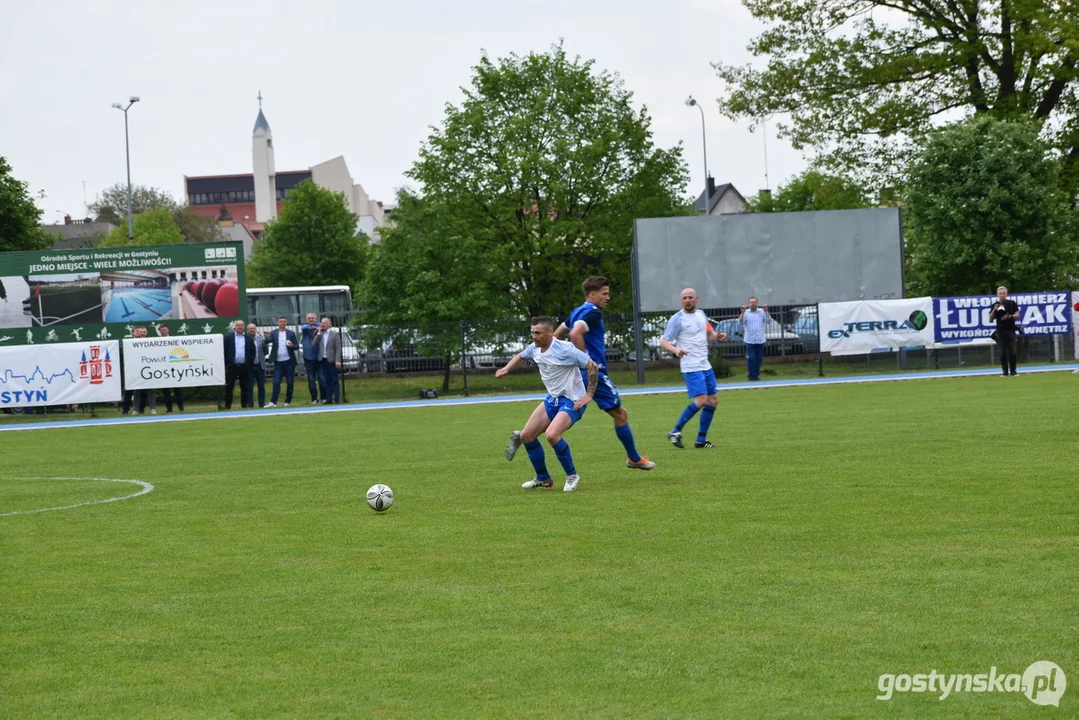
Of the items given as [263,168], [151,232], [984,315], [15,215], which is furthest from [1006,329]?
[263,168]

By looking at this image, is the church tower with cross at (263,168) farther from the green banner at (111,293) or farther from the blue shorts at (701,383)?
the blue shorts at (701,383)

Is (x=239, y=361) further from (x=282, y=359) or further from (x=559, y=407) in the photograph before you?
(x=559, y=407)

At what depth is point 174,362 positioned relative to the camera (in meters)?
31.7

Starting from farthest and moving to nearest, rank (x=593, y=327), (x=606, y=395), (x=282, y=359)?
(x=282, y=359) → (x=593, y=327) → (x=606, y=395)

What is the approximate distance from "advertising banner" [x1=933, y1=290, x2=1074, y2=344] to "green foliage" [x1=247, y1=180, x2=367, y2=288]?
4502 cm

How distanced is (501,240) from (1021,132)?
1776 centimetres

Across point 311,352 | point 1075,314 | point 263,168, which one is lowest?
point 311,352

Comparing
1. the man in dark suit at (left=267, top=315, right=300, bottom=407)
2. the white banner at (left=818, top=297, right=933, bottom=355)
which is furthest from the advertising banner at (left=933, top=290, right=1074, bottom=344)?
the man in dark suit at (left=267, top=315, right=300, bottom=407)

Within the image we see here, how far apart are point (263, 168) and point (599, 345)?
124968mm

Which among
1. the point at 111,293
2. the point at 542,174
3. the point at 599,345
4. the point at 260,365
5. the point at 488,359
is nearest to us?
the point at 599,345

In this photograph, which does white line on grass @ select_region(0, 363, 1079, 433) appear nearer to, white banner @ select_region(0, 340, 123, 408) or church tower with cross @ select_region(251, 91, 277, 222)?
white banner @ select_region(0, 340, 123, 408)

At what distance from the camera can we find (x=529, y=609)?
702 cm

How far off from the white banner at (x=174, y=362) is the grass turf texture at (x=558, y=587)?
1663cm

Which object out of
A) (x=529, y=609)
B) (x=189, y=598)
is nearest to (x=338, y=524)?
(x=189, y=598)
